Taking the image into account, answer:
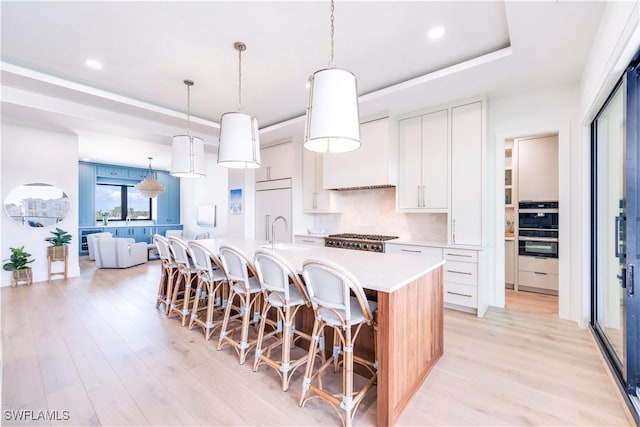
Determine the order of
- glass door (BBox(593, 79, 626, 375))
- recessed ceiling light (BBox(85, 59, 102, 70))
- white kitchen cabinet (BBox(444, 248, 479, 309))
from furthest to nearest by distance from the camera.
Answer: white kitchen cabinet (BBox(444, 248, 479, 309)) < recessed ceiling light (BBox(85, 59, 102, 70)) < glass door (BBox(593, 79, 626, 375))

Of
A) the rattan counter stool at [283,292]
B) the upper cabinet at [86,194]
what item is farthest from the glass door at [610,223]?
the upper cabinet at [86,194]

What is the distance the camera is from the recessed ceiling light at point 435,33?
7.76 feet

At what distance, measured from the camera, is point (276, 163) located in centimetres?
523

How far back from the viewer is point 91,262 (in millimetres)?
6887

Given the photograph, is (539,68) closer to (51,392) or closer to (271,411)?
(271,411)

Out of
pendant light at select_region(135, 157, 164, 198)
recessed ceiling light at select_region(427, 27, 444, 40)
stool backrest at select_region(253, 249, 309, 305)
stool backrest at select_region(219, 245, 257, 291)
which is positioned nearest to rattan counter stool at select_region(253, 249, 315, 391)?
stool backrest at select_region(253, 249, 309, 305)

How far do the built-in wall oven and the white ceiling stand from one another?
179 cm

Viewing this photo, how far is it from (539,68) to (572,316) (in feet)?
8.48

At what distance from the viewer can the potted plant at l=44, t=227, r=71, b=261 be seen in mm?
4883

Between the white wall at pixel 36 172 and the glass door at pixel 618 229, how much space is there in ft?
24.0

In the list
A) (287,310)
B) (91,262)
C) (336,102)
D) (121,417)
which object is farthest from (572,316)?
(91,262)

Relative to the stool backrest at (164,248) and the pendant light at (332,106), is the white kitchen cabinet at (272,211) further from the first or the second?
the pendant light at (332,106)

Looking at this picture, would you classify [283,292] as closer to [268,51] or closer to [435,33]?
[268,51]

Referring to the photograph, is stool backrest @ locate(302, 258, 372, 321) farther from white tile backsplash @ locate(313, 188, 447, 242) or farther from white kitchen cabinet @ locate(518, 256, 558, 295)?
white kitchen cabinet @ locate(518, 256, 558, 295)
